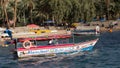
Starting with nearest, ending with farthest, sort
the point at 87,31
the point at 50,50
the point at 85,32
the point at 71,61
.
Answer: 1. the point at 71,61
2. the point at 50,50
3. the point at 87,31
4. the point at 85,32

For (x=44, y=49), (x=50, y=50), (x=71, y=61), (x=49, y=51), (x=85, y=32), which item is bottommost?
(x=85, y=32)

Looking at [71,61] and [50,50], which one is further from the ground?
[50,50]

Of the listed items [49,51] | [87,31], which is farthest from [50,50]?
[87,31]

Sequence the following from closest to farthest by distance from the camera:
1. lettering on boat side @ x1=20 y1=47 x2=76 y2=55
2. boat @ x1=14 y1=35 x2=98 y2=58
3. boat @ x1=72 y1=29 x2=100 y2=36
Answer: boat @ x1=14 y1=35 x2=98 y2=58 < lettering on boat side @ x1=20 y1=47 x2=76 y2=55 < boat @ x1=72 y1=29 x2=100 y2=36

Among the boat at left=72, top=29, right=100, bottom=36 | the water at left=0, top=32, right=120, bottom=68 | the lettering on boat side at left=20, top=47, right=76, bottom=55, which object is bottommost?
the boat at left=72, top=29, right=100, bottom=36

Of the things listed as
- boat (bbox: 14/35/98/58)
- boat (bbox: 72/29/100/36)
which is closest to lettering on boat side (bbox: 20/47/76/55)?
boat (bbox: 14/35/98/58)

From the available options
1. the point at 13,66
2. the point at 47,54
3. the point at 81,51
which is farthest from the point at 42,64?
the point at 81,51

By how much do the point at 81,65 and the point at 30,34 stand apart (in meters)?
55.5

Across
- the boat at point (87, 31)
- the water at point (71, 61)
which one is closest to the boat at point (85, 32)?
the boat at point (87, 31)

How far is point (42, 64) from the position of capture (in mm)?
53812

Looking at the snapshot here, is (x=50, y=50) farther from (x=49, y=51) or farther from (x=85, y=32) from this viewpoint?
(x=85, y=32)

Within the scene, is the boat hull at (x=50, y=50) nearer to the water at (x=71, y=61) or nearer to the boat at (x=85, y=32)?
the water at (x=71, y=61)

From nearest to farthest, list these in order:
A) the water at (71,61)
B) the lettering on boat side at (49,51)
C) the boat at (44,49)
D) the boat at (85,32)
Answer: the water at (71,61) < the boat at (44,49) < the lettering on boat side at (49,51) < the boat at (85,32)

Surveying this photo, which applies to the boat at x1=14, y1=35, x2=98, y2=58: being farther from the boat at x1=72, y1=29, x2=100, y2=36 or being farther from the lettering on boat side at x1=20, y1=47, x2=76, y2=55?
the boat at x1=72, y1=29, x2=100, y2=36
